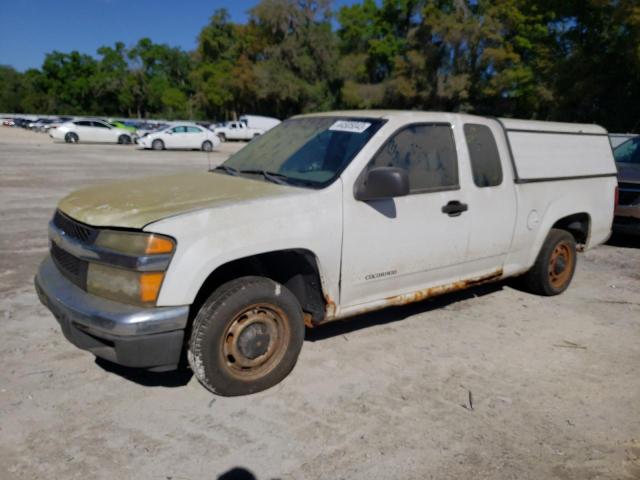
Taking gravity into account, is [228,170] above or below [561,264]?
above

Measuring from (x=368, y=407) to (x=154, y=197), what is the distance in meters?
1.96

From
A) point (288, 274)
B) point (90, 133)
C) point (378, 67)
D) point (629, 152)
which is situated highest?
point (378, 67)

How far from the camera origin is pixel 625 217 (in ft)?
26.6

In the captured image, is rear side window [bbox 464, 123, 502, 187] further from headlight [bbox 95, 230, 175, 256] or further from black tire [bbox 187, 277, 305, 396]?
headlight [bbox 95, 230, 175, 256]

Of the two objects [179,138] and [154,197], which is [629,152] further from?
[179,138]

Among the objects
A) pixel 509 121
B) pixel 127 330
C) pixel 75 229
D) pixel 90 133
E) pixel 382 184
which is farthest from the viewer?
pixel 90 133

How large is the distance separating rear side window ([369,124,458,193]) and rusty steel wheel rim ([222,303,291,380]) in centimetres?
135

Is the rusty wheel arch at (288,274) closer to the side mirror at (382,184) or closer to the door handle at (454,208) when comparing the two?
the side mirror at (382,184)

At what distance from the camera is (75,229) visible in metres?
3.49

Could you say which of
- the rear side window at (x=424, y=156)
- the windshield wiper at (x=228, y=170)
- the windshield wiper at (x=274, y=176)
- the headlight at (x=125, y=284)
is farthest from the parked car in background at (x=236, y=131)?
the headlight at (x=125, y=284)

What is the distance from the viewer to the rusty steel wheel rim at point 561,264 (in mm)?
5810

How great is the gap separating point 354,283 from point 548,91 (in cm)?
3994

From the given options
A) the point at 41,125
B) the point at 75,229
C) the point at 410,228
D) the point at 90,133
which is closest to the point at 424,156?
the point at 410,228

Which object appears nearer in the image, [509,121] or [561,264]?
[509,121]
